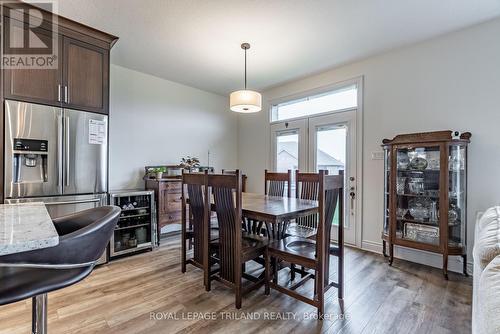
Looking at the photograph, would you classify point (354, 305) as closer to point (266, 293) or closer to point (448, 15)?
point (266, 293)

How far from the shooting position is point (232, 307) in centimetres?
202

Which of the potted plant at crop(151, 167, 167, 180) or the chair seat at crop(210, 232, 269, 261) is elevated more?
the potted plant at crop(151, 167, 167, 180)

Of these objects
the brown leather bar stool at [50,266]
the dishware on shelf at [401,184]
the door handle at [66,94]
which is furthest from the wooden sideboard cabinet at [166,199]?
the dishware on shelf at [401,184]

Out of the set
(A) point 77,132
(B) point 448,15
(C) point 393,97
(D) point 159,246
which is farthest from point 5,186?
(B) point 448,15

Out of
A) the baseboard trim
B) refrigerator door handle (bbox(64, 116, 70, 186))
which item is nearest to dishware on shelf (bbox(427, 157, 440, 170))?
the baseboard trim

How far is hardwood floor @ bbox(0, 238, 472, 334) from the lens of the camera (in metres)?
1.76

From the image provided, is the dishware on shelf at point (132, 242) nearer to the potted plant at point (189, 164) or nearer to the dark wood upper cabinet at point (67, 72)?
the potted plant at point (189, 164)

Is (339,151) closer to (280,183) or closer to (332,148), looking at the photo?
(332,148)

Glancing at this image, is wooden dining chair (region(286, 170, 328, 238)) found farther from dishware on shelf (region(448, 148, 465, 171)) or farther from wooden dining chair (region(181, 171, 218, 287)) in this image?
dishware on shelf (region(448, 148, 465, 171))

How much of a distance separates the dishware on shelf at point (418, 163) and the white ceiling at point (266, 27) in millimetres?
1453

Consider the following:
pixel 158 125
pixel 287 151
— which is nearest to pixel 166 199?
pixel 158 125

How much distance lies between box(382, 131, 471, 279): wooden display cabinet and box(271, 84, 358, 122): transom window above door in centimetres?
101

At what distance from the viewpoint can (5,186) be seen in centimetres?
229

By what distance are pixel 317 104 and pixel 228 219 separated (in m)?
2.81
